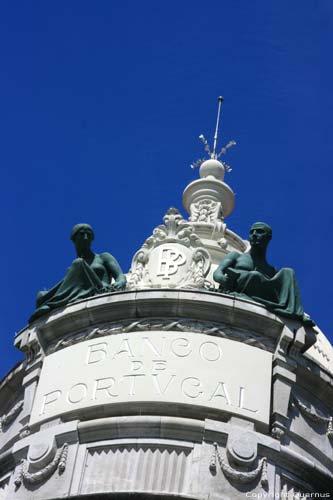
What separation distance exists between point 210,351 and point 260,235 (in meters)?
3.26

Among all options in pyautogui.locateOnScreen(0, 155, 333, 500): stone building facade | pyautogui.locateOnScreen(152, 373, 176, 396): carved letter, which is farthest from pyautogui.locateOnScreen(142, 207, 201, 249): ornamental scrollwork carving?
pyautogui.locateOnScreen(152, 373, 176, 396): carved letter

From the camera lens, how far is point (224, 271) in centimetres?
3197

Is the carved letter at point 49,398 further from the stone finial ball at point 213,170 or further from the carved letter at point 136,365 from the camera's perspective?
the stone finial ball at point 213,170

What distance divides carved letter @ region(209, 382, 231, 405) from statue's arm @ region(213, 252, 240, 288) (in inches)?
106

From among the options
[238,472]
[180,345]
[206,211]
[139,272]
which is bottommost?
[238,472]

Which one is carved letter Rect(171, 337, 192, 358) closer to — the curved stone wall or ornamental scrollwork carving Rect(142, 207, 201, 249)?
the curved stone wall

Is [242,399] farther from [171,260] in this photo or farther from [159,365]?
[171,260]

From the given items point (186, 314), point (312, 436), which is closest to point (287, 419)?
point (312, 436)

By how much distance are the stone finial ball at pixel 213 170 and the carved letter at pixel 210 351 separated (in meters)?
10.6

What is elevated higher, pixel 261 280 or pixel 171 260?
pixel 171 260

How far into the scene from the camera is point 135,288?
32156mm

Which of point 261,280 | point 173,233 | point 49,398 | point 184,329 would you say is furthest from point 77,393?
point 173,233

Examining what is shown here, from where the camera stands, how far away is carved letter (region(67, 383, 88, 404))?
29797 mm

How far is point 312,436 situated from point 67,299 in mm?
5304
